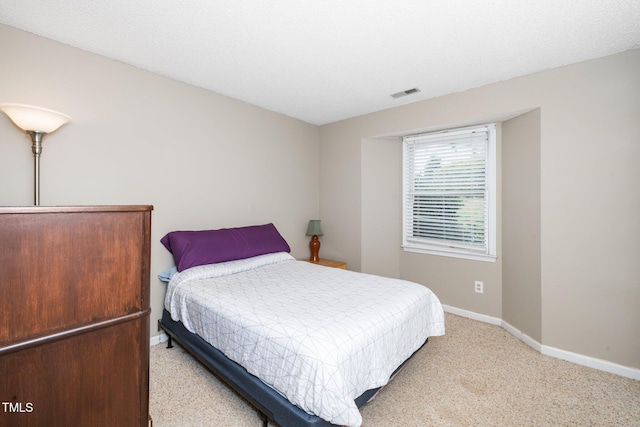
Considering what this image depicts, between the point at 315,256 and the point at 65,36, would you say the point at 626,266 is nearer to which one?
the point at 315,256

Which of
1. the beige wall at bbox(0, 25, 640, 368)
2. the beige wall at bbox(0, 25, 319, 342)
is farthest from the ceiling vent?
the beige wall at bbox(0, 25, 319, 342)

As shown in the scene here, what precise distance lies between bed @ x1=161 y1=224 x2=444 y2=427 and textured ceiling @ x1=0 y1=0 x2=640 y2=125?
1617 mm

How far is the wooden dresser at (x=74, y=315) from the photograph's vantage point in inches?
31.8

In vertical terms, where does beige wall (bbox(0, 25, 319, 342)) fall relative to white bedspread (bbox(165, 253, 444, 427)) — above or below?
above

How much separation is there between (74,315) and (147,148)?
2107 mm

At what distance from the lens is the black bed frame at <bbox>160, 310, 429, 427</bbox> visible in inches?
54.6

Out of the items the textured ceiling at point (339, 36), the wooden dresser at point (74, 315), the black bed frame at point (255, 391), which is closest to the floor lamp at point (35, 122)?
the textured ceiling at point (339, 36)

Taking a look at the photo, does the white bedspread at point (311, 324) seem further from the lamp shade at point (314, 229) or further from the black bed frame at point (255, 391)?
the lamp shade at point (314, 229)

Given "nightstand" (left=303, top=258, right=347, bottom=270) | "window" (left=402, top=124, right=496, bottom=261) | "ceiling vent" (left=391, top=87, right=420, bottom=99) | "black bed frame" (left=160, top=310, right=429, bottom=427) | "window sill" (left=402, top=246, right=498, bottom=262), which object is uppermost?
"ceiling vent" (left=391, top=87, right=420, bottom=99)

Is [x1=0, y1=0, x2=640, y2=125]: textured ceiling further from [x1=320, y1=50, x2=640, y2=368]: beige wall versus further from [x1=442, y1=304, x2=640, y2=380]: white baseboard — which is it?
[x1=442, y1=304, x2=640, y2=380]: white baseboard

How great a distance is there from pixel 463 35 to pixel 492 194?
181 cm

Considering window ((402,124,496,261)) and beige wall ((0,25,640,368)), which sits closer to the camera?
beige wall ((0,25,640,368))

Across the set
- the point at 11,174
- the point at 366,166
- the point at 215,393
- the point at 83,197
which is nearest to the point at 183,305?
the point at 215,393

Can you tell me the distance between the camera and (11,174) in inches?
77.1
